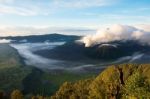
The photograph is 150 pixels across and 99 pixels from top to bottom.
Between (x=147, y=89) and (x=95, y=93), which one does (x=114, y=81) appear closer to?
(x=95, y=93)

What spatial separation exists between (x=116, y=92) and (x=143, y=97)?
199 feet

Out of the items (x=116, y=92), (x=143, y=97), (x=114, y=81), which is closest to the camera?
(x=143, y=97)

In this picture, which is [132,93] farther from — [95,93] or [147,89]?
[95,93]

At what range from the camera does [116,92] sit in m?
176

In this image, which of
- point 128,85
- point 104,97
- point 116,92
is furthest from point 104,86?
point 128,85

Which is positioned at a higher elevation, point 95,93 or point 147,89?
point 147,89

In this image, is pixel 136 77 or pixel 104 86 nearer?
pixel 136 77

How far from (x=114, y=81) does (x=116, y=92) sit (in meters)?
17.8

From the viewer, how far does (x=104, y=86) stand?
646 ft

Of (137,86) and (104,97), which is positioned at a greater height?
(137,86)

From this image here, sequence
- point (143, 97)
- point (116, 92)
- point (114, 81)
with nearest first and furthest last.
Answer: point (143, 97)
point (116, 92)
point (114, 81)

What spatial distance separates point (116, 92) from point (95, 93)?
2567 centimetres

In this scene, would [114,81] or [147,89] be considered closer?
[147,89]

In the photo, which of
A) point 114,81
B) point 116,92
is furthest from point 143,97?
point 114,81
